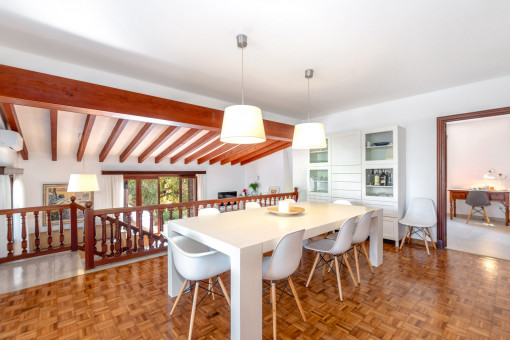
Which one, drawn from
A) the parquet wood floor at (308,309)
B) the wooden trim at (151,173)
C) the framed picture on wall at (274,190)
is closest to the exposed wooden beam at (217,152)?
the wooden trim at (151,173)

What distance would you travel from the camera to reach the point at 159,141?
5.51 m

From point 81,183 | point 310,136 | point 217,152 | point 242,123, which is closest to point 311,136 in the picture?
point 310,136

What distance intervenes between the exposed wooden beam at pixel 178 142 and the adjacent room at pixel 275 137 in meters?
0.45

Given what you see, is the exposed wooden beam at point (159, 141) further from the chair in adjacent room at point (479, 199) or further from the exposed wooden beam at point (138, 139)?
the chair in adjacent room at point (479, 199)

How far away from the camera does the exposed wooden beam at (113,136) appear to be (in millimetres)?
4254

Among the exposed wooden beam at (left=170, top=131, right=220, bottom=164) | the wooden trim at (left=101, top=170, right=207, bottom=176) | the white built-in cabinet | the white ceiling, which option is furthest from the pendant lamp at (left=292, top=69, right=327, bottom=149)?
the wooden trim at (left=101, top=170, right=207, bottom=176)

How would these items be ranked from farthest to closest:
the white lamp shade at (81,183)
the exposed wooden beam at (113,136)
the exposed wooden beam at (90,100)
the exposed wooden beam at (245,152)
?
1. the exposed wooden beam at (245,152)
2. the exposed wooden beam at (113,136)
3. the white lamp shade at (81,183)
4. the exposed wooden beam at (90,100)

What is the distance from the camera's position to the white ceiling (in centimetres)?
185

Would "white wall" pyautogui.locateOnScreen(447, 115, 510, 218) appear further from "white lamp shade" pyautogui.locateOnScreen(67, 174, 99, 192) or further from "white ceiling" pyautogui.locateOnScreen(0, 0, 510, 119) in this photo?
"white lamp shade" pyautogui.locateOnScreen(67, 174, 99, 192)

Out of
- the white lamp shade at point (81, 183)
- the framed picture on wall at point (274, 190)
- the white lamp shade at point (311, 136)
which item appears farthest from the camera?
the framed picture on wall at point (274, 190)

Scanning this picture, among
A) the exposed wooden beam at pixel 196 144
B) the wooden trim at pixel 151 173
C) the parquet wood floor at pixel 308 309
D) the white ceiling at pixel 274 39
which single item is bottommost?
the parquet wood floor at pixel 308 309

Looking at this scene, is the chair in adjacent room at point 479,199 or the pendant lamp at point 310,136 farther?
the chair in adjacent room at point 479,199

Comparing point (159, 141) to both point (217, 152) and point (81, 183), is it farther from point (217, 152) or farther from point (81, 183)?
point (81, 183)

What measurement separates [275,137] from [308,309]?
10.3ft
